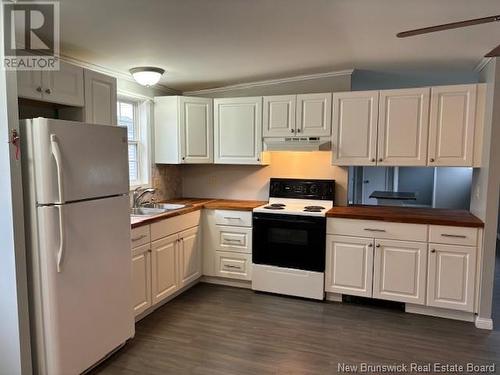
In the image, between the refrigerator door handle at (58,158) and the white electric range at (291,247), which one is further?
the white electric range at (291,247)

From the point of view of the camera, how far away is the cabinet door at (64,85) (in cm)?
230

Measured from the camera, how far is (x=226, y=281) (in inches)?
154

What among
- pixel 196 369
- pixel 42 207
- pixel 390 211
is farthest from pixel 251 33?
pixel 196 369

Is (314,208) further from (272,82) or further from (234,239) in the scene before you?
(272,82)

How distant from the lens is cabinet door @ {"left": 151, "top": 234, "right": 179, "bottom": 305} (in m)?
3.08

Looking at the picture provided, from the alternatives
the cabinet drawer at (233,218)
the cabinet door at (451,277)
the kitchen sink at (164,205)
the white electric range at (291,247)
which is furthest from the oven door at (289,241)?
the cabinet door at (451,277)

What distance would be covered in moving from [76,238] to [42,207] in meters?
0.27

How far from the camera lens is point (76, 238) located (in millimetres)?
2111

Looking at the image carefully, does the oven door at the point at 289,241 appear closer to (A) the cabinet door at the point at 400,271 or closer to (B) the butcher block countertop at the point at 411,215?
(B) the butcher block countertop at the point at 411,215

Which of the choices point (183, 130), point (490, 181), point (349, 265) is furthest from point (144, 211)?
point (490, 181)

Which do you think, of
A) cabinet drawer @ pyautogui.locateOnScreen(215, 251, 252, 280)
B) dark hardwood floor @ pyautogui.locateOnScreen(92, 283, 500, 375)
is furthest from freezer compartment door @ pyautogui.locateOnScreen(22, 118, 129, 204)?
cabinet drawer @ pyautogui.locateOnScreen(215, 251, 252, 280)

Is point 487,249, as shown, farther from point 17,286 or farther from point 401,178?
point 401,178

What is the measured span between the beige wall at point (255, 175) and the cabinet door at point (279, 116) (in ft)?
1.20

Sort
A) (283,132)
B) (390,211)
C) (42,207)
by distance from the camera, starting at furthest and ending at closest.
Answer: (283,132) < (390,211) < (42,207)
